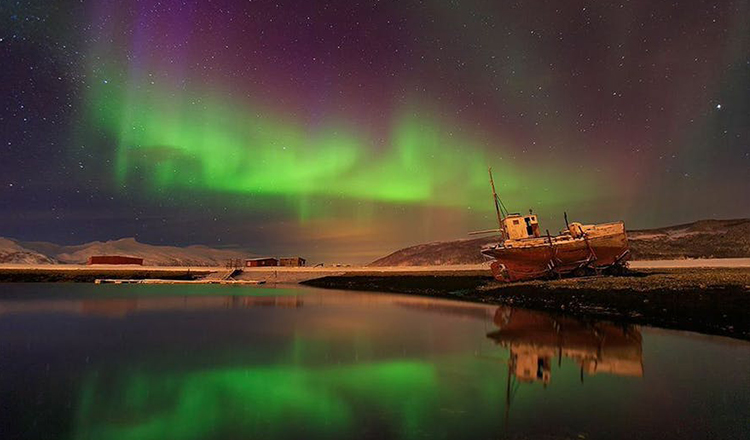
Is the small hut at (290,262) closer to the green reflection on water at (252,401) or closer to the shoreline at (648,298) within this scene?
the shoreline at (648,298)

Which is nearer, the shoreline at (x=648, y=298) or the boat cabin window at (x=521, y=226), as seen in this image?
the shoreline at (x=648, y=298)

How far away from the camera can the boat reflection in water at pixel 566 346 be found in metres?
16.2

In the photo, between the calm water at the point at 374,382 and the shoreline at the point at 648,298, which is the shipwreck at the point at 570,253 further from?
the calm water at the point at 374,382

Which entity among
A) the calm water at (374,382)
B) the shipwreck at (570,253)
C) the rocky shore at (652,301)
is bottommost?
the calm water at (374,382)

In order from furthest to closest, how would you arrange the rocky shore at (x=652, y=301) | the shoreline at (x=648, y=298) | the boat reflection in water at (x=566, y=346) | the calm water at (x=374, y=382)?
the shoreline at (x=648, y=298) < the rocky shore at (x=652, y=301) < the boat reflection in water at (x=566, y=346) < the calm water at (x=374, y=382)

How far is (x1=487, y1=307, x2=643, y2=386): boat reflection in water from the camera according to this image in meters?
16.2

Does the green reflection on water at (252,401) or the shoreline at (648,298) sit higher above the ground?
the shoreline at (648,298)

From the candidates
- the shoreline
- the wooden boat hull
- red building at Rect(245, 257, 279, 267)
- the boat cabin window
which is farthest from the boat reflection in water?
red building at Rect(245, 257, 279, 267)

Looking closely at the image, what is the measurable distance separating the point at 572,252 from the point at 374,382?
50.0 m

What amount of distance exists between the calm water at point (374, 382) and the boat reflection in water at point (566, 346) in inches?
3.9

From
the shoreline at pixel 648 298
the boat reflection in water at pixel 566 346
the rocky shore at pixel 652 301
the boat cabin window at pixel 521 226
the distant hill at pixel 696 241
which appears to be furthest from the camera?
the distant hill at pixel 696 241

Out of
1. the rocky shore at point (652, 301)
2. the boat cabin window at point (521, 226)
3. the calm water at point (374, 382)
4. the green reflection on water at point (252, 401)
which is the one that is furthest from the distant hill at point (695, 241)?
the green reflection on water at point (252, 401)

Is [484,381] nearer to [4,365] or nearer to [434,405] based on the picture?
[434,405]

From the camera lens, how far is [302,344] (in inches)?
899
